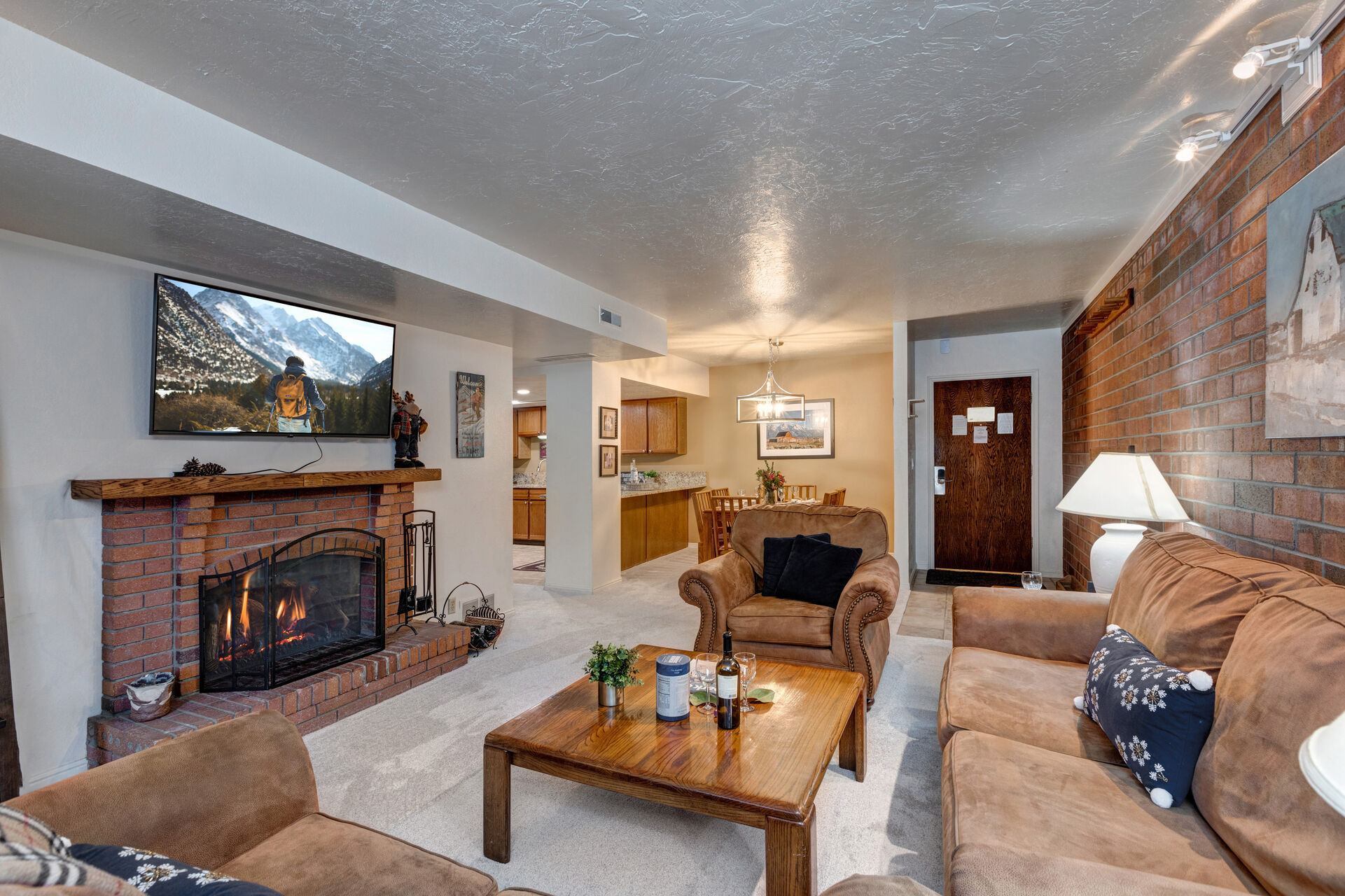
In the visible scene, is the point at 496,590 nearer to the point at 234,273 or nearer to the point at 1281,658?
the point at 234,273

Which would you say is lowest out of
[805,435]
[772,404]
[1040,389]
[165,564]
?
[165,564]

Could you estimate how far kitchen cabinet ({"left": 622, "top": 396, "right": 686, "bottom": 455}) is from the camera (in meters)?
8.01

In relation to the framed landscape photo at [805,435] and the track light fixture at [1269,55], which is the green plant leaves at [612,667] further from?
the framed landscape photo at [805,435]

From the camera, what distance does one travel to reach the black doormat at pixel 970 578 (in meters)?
5.83

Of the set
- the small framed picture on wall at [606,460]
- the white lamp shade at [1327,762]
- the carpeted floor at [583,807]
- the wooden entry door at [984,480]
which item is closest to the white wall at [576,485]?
the small framed picture on wall at [606,460]

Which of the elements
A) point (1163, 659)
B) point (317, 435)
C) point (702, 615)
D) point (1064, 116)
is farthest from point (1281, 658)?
point (317, 435)

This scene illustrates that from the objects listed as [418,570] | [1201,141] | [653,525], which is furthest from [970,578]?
[418,570]

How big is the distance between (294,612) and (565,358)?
2911 millimetres

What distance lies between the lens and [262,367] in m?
3.03

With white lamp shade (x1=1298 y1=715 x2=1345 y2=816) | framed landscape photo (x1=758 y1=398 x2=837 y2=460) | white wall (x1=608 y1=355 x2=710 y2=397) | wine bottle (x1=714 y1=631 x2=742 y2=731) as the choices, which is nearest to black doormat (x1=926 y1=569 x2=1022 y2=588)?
framed landscape photo (x1=758 y1=398 x2=837 y2=460)

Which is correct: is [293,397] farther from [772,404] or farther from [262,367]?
[772,404]

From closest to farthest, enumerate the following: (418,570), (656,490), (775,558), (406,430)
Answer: (775,558), (406,430), (418,570), (656,490)

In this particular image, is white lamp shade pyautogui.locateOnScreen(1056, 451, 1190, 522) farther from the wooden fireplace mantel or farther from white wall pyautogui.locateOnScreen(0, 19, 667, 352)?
the wooden fireplace mantel

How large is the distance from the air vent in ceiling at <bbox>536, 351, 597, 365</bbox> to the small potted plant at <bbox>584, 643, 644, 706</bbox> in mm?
3373
